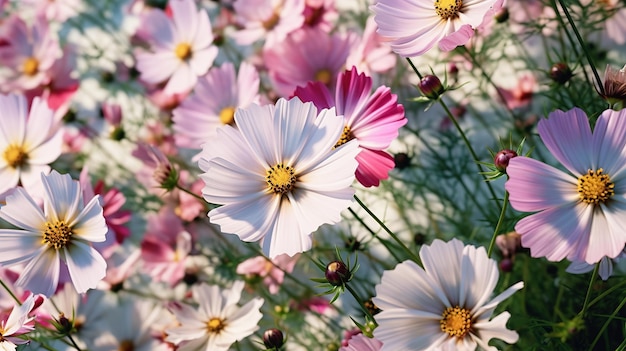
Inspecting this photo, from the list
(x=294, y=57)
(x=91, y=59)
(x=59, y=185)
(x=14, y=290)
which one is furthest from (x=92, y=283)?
(x=91, y=59)

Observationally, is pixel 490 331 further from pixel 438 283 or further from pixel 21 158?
pixel 21 158

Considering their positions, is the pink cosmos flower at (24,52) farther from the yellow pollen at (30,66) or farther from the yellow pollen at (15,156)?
the yellow pollen at (15,156)

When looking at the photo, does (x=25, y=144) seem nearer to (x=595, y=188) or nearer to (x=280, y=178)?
(x=280, y=178)

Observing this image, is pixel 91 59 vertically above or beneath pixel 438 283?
above

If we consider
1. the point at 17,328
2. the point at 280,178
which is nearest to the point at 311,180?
the point at 280,178

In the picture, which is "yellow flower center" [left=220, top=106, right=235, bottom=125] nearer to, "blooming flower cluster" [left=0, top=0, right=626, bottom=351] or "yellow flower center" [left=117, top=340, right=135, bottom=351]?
"blooming flower cluster" [left=0, top=0, right=626, bottom=351]

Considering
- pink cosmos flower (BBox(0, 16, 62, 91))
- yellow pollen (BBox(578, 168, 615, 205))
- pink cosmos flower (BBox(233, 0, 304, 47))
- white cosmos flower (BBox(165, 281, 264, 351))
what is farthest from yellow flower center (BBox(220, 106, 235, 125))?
yellow pollen (BBox(578, 168, 615, 205))
